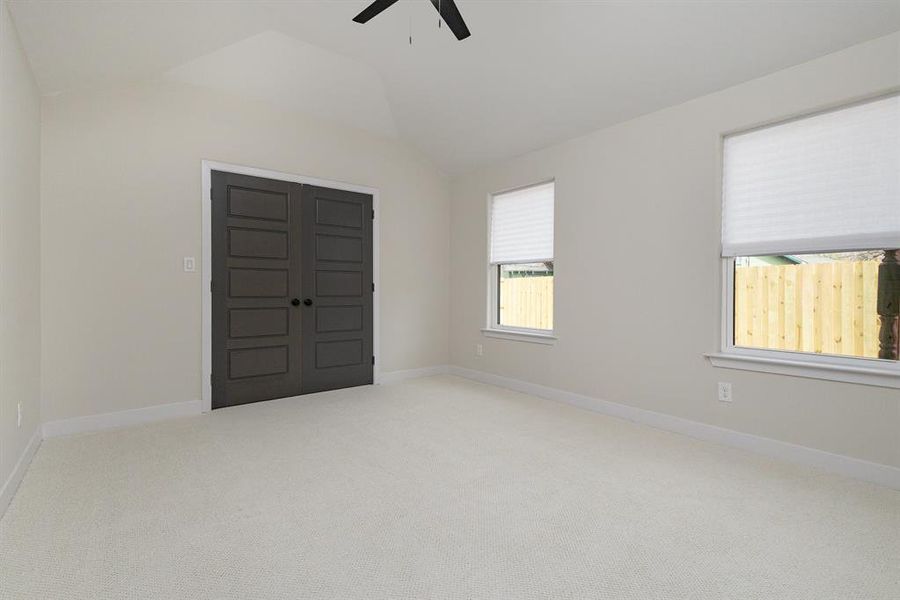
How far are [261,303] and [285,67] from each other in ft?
7.02

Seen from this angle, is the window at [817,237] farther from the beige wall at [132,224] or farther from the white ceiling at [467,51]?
the beige wall at [132,224]

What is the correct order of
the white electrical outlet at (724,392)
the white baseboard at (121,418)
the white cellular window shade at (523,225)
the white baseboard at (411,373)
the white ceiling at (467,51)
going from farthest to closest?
the white baseboard at (411,373) < the white cellular window shade at (523,225) < the white baseboard at (121,418) < the white electrical outlet at (724,392) < the white ceiling at (467,51)

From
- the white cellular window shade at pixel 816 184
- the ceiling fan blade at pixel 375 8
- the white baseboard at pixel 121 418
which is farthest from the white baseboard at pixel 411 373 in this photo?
the ceiling fan blade at pixel 375 8

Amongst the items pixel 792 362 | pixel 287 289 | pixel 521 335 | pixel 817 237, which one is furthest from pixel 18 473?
pixel 817 237

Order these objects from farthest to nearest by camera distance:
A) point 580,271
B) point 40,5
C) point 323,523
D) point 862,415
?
point 580,271, point 862,415, point 40,5, point 323,523

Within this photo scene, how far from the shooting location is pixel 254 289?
4.04 metres

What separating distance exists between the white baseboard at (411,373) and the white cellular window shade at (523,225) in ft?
5.11

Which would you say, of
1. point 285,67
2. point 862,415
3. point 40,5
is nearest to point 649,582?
point 862,415

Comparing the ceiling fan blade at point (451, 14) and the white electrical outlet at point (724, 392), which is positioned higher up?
the ceiling fan blade at point (451, 14)

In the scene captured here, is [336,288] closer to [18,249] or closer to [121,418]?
[121,418]

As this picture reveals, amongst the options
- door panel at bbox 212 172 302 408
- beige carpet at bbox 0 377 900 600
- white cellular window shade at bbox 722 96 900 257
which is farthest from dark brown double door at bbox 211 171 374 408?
white cellular window shade at bbox 722 96 900 257

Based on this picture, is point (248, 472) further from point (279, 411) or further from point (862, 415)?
point (862, 415)

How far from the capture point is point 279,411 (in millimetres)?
3822

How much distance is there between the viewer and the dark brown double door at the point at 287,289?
391 cm
